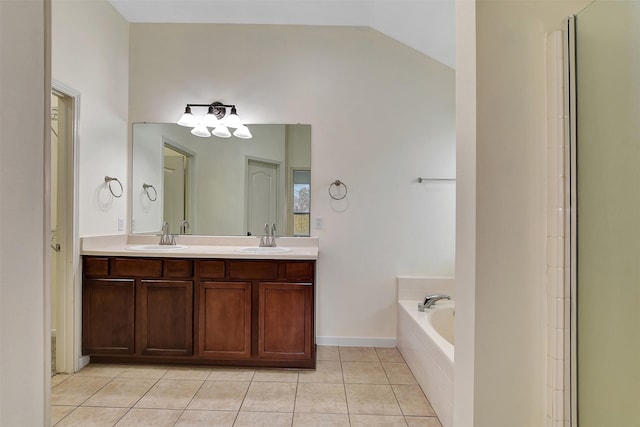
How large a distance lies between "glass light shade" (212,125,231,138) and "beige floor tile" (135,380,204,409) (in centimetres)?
196

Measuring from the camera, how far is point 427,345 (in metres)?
1.95

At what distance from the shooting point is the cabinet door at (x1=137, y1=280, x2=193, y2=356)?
2275mm

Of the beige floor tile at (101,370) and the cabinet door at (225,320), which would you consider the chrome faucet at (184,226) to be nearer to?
the cabinet door at (225,320)

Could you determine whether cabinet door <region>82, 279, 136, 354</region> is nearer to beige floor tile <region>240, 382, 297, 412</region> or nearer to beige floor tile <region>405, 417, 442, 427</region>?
beige floor tile <region>240, 382, 297, 412</region>

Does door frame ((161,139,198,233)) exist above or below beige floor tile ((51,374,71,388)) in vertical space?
above

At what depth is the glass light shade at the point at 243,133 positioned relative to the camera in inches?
109

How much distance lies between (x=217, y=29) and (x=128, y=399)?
115 inches

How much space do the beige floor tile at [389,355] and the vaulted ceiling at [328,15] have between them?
2541mm

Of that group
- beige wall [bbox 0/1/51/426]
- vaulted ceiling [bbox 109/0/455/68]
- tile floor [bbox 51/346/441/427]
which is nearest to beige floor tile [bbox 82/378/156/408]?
tile floor [bbox 51/346/441/427]

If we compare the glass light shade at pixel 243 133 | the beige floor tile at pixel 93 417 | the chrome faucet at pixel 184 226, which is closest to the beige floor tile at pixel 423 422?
the beige floor tile at pixel 93 417

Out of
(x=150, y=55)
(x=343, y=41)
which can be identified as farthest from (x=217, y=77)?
(x=343, y=41)

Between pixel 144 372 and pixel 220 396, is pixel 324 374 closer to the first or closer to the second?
pixel 220 396

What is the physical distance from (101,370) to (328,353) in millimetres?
1688

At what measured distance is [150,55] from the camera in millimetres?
2791
